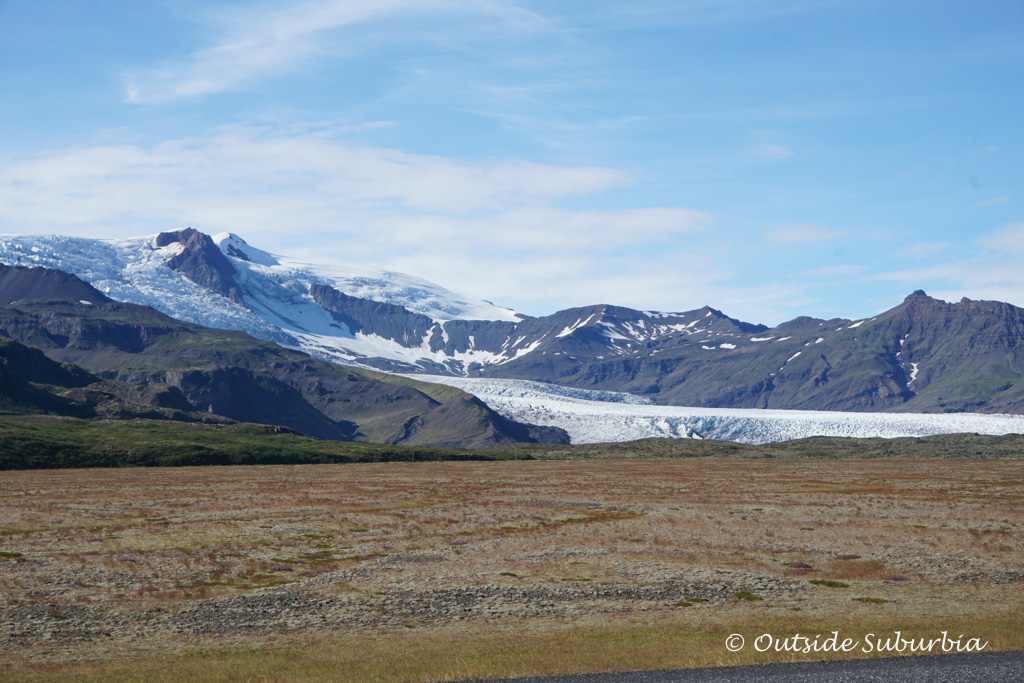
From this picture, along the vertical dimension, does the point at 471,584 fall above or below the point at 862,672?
below

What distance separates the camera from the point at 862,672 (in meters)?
20.1

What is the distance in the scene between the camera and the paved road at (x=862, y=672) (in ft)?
63.7

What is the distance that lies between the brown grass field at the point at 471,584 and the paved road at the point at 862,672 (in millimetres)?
871

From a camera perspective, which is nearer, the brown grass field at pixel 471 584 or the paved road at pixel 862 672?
the paved road at pixel 862 672

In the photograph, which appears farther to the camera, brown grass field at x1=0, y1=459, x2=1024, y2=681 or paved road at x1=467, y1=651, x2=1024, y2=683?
brown grass field at x1=0, y1=459, x2=1024, y2=681

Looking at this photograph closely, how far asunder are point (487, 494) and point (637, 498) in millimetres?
12334

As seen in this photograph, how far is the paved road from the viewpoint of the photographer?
63.7ft

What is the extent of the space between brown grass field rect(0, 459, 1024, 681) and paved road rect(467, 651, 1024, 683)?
87 cm

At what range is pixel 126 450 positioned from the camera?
129 meters

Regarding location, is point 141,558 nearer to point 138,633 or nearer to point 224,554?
point 224,554

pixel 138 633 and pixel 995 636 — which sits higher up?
pixel 995 636

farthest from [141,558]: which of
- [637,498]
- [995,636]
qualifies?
[637,498]

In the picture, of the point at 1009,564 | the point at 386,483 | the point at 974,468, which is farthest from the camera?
the point at 974,468

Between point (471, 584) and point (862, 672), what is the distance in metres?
14.6
